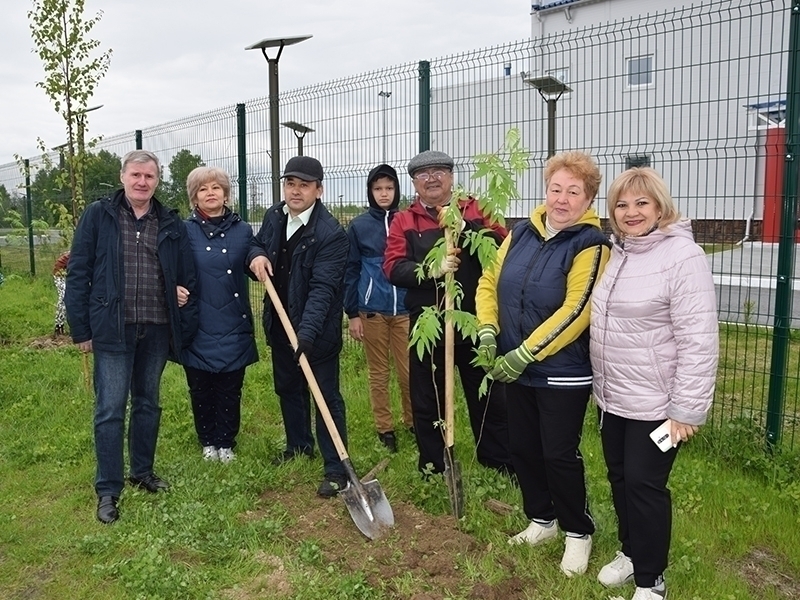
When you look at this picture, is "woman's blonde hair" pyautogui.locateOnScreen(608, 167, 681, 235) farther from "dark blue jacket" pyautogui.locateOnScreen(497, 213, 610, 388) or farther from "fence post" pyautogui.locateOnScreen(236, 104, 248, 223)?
"fence post" pyautogui.locateOnScreen(236, 104, 248, 223)

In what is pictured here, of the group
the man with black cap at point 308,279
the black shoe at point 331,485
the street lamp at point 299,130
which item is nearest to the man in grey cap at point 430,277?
the man with black cap at point 308,279

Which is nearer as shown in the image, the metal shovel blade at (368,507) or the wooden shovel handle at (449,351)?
the wooden shovel handle at (449,351)

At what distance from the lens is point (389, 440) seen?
15.8 feet

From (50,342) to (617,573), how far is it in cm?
752

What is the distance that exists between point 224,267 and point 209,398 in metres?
0.96

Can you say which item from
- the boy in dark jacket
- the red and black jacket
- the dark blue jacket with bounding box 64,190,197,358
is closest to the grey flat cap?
the red and black jacket

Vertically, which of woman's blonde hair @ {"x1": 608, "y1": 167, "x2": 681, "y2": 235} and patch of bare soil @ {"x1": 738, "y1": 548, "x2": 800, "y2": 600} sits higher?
woman's blonde hair @ {"x1": 608, "y1": 167, "x2": 681, "y2": 235}

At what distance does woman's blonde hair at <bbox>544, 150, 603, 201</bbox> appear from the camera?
289 cm

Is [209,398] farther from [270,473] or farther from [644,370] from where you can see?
[644,370]

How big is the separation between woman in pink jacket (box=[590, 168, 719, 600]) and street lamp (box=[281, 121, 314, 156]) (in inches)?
173

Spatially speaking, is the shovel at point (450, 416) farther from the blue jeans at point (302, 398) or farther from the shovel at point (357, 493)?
the blue jeans at point (302, 398)

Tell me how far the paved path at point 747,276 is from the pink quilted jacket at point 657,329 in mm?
1946

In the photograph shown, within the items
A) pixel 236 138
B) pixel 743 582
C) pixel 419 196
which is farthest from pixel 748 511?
pixel 236 138

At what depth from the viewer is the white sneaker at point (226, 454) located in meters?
4.56
